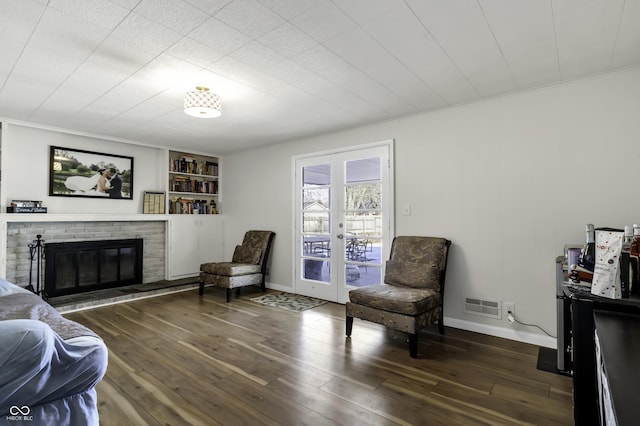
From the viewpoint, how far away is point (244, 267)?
4746 mm

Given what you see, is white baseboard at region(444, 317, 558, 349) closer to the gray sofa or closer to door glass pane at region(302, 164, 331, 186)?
door glass pane at region(302, 164, 331, 186)

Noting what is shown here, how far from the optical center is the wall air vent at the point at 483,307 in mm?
3164

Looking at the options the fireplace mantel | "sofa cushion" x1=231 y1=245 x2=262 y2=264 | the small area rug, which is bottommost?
the small area rug

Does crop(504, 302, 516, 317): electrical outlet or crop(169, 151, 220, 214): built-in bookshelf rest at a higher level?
crop(169, 151, 220, 214): built-in bookshelf

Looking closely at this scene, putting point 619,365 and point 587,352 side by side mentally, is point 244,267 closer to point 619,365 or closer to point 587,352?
point 587,352

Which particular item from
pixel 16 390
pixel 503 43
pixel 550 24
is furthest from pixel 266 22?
A: pixel 16 390

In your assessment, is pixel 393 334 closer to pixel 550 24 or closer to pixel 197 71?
pixel 550 24

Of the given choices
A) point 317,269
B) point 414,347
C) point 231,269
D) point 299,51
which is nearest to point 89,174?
point 231,269

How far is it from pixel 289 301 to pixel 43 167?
12.3 ft

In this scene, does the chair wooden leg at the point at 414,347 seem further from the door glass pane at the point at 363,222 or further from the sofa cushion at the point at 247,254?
the sofa cushion at the point at 247,254

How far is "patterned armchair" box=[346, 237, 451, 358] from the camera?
2.77m

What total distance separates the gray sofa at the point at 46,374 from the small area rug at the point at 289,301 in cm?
278

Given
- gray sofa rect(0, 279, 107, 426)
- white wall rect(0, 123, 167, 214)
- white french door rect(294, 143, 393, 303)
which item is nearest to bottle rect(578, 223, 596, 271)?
white french door rect(294, 143, 393, 303)

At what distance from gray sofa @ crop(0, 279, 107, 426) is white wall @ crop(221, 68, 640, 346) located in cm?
312
